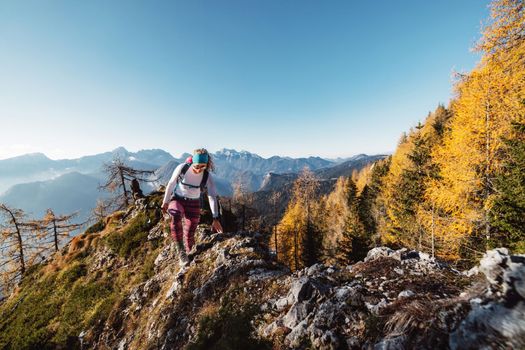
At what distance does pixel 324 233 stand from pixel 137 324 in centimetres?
4742

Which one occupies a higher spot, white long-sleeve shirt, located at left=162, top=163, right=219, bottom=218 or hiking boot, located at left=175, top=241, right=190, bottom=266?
white long-sleeve shirt, located at left=162, top=163, right=219, bottom=218

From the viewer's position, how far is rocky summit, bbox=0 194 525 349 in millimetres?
2572

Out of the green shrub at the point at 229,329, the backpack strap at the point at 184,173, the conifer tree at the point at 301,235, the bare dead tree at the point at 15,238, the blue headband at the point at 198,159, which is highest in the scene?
the blue headband at the point at 198,159

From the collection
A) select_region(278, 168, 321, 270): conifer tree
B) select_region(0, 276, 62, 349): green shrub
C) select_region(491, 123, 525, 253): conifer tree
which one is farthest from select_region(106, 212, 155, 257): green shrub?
select_region(278, 168, 321, 270): conifer tree

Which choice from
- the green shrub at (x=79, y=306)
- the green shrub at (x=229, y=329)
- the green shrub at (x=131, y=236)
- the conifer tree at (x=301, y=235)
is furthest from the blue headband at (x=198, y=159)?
the conifer tree at (x=301, y=235)

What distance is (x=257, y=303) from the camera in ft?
16.7

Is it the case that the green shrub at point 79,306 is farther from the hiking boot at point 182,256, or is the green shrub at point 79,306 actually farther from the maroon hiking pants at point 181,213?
the maroon hiking pants at point 181,213

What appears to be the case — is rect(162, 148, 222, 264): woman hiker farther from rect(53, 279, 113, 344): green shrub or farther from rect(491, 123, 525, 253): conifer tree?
rect(491, 123, 525, 253): conifer tree

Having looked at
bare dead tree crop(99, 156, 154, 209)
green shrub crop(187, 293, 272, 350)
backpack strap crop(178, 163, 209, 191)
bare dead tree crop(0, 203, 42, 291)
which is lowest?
bare dead tree crop(0, 203, 42, 291)

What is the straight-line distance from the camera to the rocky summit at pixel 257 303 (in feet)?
8.44

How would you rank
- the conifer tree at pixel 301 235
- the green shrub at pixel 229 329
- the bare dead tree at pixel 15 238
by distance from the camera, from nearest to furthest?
the green shrub at pixel 229 329 → the bare dead tree at pixel 15 238 → the conifer tree at pixel 301 235

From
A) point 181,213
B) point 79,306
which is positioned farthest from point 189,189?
point 79,306

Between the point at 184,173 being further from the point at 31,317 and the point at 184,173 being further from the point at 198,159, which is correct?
the point at 31,317

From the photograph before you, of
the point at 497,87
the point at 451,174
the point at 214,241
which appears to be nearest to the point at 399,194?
the point at 451,174
